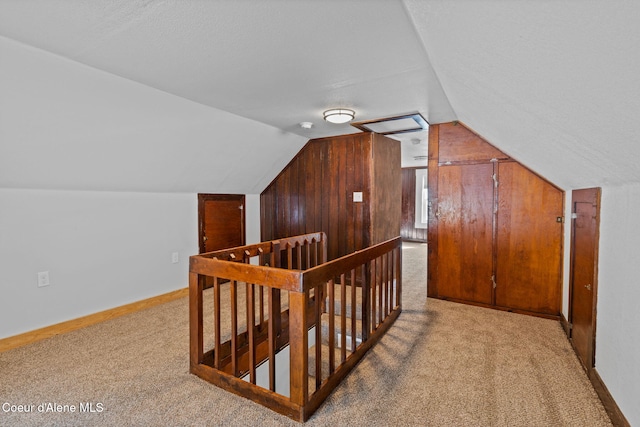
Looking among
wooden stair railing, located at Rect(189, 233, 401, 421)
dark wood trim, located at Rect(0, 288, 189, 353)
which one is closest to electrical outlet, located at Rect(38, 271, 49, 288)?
dark wood trim, located at Rect(0, 288, 189, 353)

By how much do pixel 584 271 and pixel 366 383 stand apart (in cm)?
187

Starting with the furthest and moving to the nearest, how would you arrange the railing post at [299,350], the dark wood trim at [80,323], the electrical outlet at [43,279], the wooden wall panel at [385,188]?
the wooden wall panel at [385,188]
the electrical outlet at [43,279]
the dark wood trim at [80,323]
the railing post at [299,350]

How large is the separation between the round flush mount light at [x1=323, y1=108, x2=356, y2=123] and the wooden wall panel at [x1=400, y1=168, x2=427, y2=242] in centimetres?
Answer: 542

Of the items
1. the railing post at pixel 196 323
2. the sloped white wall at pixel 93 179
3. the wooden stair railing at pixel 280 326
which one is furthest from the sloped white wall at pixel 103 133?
the railing post at pixel 196 323

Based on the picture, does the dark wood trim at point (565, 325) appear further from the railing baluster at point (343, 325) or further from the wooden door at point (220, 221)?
the wooden door at point (220, 221)

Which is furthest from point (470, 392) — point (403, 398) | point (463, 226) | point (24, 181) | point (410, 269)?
Result: point (24, 181)

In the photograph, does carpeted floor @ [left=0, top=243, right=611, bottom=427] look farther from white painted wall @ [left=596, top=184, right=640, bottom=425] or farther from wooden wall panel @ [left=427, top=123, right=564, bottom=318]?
wooden wall panel @ [left=427, top=123, right=564, bottom=318]

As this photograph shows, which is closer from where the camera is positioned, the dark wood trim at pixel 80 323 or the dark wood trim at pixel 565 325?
the dark wood trim at pixel 80 323

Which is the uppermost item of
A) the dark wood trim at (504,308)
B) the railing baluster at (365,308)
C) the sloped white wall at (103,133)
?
the sloped white wall at (103,133)

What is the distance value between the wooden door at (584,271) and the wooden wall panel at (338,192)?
6.95 feet

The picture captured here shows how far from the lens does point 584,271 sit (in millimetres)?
2338

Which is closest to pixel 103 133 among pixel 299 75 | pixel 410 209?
pixel 299 75

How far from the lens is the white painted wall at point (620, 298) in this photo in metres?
1.52

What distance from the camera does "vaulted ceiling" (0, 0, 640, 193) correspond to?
0.98 metres
